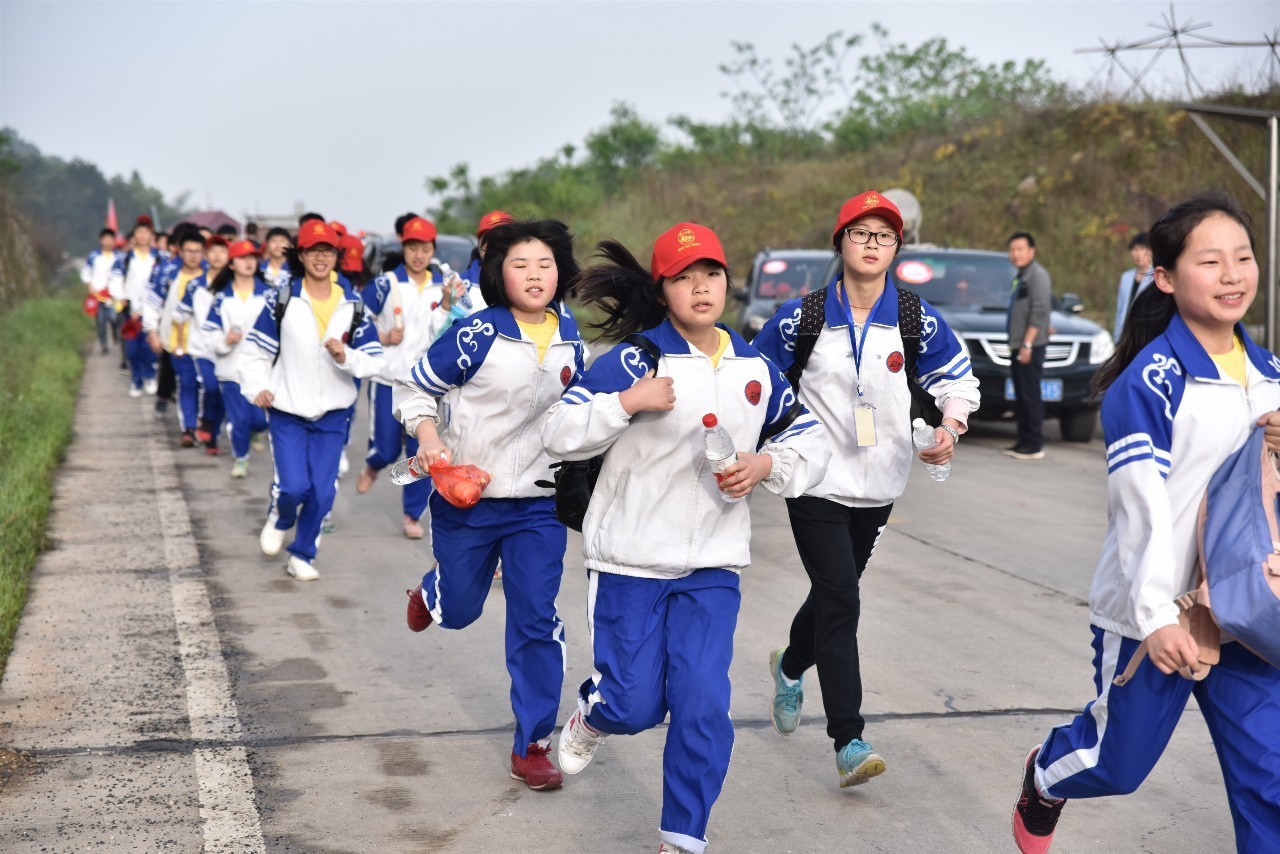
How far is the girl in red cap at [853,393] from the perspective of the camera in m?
5.04

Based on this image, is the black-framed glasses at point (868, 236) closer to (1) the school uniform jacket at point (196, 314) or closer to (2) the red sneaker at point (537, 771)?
(2) the red sneaker at point (537, 771)

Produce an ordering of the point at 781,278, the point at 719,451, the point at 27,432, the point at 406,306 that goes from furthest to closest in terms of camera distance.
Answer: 1. the point at 781,278
2. the point at 27,432
3. the point at 406,306
4. the point at 719,451

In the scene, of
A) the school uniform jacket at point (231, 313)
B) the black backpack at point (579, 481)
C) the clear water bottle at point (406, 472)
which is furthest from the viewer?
the school uniform jacket at point (231, 313)

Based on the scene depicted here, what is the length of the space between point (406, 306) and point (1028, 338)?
6.33 metres

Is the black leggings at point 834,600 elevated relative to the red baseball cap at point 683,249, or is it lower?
lower

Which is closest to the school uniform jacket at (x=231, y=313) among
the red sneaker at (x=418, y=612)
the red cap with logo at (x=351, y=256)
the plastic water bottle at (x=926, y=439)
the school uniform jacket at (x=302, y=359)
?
the red cap with logo at (x=351, y=256)

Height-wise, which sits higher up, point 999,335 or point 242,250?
point 242,250

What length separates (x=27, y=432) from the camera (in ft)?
42.3

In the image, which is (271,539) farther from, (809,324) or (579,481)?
(579,481)

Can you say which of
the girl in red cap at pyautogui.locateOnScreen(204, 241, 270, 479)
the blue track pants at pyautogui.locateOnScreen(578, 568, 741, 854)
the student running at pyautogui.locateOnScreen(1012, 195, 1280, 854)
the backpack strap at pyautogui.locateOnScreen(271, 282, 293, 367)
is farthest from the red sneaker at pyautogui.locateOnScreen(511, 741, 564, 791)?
the girl in red cap at pyautogui.locateOnScreen(204, 241, 270, 479)

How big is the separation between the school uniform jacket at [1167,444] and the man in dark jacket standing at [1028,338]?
1003 cm

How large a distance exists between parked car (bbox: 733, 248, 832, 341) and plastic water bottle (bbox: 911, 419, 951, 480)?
11245mm

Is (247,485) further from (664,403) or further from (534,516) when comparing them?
(664,403)

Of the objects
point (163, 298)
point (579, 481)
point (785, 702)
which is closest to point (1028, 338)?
point (163, 298)
